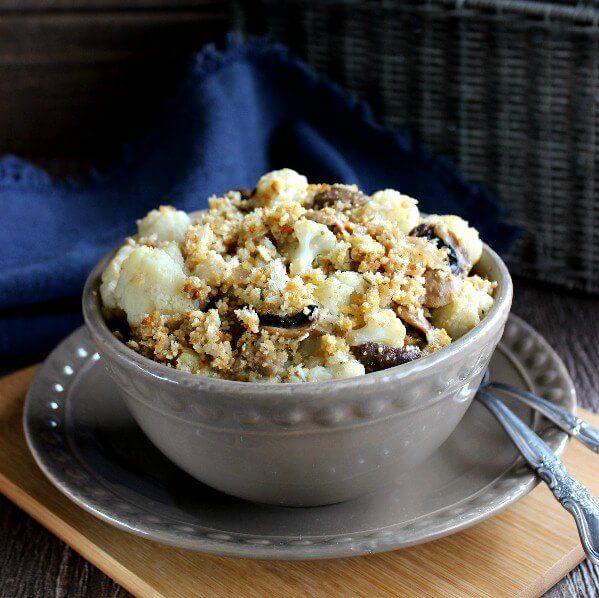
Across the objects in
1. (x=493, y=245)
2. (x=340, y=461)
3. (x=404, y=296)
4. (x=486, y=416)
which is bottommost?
(x=493, y=245)

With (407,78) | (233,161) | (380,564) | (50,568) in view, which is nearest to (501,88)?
(407,78)

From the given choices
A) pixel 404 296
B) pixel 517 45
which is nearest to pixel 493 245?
pixel 517 45

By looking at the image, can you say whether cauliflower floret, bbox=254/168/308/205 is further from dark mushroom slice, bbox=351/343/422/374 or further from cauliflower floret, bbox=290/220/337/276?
dark mushroom slice, bbox=351/343/422/374

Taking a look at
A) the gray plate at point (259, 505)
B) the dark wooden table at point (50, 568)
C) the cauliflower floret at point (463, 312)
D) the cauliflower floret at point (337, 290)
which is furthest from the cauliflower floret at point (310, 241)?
the dark wooden table at point (50, 568)

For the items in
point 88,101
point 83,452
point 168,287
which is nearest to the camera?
point 168,287

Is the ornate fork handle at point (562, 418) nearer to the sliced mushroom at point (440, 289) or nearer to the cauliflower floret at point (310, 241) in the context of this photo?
the sliced mushroom at point (440, 289)

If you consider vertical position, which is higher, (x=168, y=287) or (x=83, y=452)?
(x=168, y=287)

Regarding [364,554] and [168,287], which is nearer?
[364,554]

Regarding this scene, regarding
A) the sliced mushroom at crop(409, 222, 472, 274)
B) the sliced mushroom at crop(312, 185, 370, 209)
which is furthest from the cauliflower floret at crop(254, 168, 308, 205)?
the sliced mushroom at crop(409, 222, 472, 274)

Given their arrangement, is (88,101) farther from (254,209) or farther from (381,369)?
(381,369)
